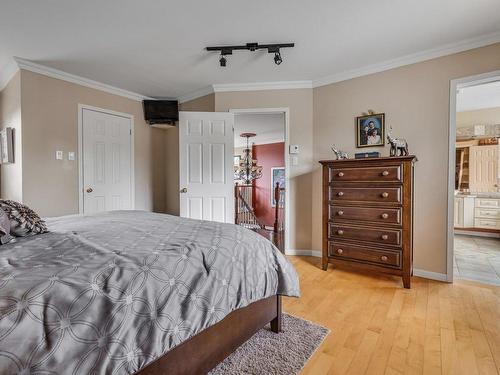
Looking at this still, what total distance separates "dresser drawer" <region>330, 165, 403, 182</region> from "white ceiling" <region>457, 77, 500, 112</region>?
2369mm

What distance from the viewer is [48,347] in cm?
69

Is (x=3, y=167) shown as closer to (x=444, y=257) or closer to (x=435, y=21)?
(x=435, y=21)

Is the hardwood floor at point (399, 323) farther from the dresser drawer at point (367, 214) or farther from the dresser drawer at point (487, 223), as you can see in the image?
the dresser drawer at point (487, 223)

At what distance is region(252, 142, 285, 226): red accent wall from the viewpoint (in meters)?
7.54

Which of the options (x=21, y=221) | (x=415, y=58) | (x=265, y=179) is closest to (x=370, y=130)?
(x=415, y=58)

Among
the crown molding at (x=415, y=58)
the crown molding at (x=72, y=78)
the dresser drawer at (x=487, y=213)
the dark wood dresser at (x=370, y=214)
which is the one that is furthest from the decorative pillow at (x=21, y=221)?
the dresser drawer at (x=487, y=213)

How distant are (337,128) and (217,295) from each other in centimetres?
273

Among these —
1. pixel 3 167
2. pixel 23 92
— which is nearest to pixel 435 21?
pixel 23 92

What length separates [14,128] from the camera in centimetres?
298

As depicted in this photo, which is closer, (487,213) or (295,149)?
(295,149)

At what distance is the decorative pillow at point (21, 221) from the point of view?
129 centimetres

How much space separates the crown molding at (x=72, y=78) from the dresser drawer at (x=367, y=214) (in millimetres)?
3220

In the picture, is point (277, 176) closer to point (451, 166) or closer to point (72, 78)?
point (451, 166)

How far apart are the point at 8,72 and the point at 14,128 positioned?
25.7 inches
